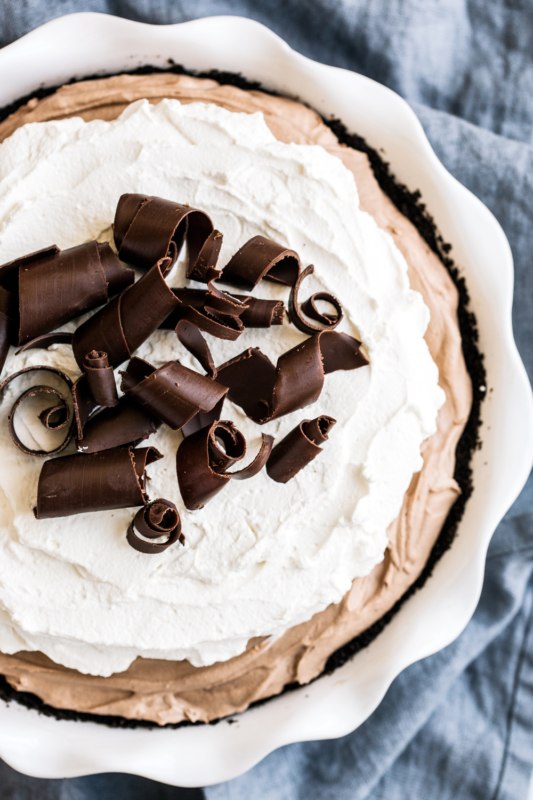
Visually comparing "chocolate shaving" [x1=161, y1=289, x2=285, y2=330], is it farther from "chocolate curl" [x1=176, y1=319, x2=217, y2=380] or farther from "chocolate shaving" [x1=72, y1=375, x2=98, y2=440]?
"chocolate shaving" [x1=72, y1=375, x2=98, y2=440]

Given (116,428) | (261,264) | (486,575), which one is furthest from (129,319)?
(486,575)

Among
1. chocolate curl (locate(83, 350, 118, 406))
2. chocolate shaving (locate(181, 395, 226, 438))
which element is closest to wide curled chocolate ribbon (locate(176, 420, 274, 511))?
chocolate shaving (locate(181, 395, 226, 438))

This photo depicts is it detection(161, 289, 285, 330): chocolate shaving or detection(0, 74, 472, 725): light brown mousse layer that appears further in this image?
detection(0, 74, 472, 725): light brown mousse layer

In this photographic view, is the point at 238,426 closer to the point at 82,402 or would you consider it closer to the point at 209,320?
the point at 209,320

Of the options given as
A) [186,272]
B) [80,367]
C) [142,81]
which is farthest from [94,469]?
[142,81]

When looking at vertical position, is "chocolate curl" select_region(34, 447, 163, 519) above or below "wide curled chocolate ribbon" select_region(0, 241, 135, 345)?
below

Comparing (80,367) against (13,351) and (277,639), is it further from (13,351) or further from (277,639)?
(277,639)

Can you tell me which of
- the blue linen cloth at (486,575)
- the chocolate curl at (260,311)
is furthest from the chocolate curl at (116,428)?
the blue linen cloth at (486,575)
